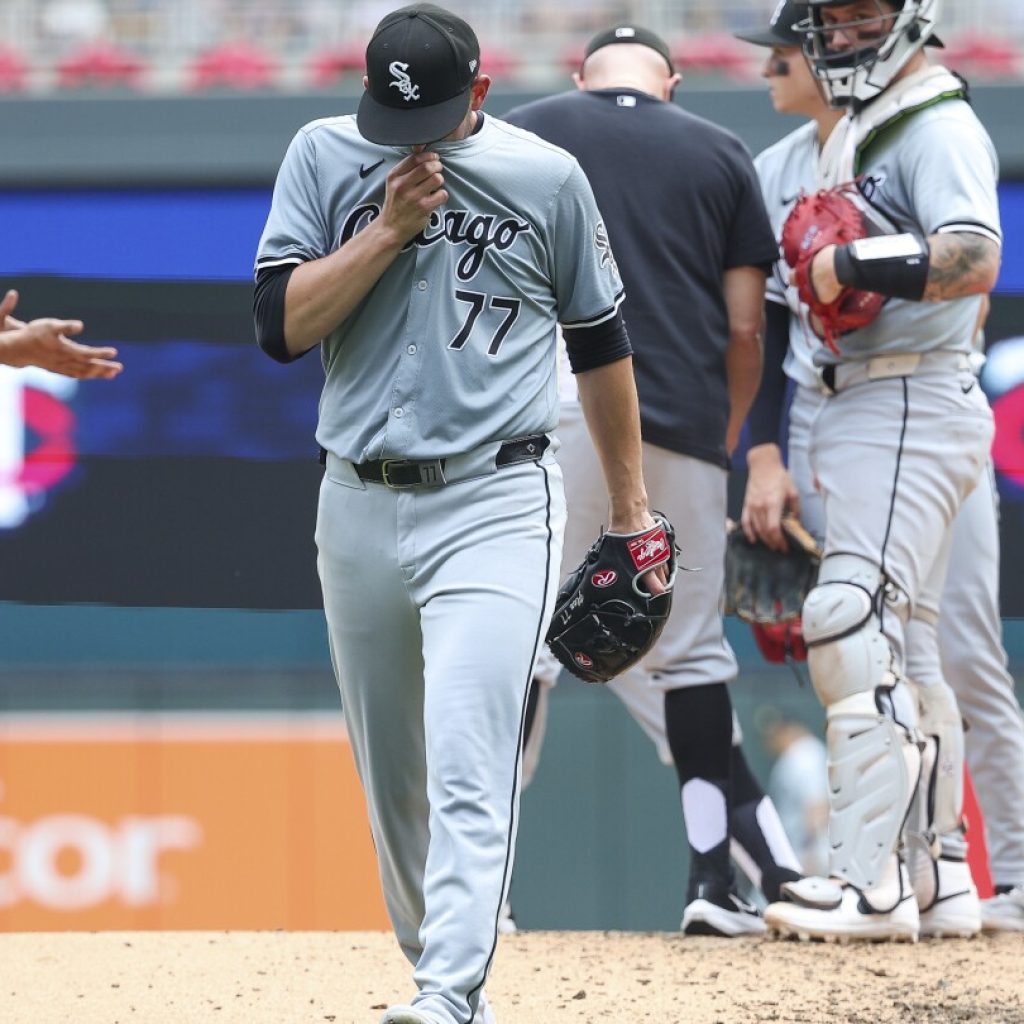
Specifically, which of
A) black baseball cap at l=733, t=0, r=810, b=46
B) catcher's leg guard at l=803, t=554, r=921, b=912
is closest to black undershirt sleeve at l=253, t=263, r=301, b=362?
catcher's leg guard at l=803, t=554, r=921, b=912

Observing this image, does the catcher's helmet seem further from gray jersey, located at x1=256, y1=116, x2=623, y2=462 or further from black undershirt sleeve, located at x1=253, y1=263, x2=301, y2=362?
black undershirt sleeve, located at x1=253, y1=263, x2=301, y2=362

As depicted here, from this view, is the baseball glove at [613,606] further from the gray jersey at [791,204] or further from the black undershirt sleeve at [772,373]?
the black undershirt sleeve at [772,373]

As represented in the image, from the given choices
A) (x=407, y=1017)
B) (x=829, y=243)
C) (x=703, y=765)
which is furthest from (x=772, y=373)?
(x=407, y=1017)

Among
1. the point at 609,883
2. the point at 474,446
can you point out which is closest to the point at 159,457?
the point at 609,883

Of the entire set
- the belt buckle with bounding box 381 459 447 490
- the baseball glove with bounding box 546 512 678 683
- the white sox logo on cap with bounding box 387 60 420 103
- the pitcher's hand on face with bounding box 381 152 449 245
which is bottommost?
the baseball glove with bounding box 546 512 678 683

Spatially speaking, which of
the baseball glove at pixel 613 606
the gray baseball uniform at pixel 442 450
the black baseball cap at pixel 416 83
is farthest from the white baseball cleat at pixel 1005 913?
the black baseball cap at pixel 416 83

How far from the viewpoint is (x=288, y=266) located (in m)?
2.66

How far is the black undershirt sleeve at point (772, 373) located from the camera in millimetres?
4297

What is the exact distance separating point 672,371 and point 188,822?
3.95 meters

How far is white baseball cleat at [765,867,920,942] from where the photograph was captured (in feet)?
11.9

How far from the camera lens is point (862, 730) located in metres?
3.68

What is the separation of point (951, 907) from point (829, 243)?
55.4 inches

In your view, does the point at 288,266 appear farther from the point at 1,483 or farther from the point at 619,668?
the point at 1,483

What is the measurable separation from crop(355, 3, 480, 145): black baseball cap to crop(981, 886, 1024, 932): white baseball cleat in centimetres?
231
